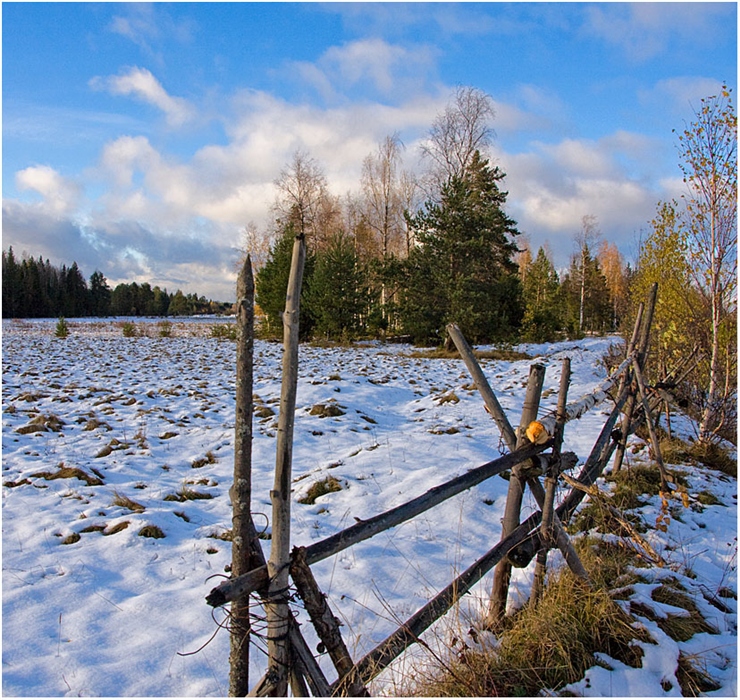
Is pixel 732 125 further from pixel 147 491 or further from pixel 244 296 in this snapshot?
pixel 147 491

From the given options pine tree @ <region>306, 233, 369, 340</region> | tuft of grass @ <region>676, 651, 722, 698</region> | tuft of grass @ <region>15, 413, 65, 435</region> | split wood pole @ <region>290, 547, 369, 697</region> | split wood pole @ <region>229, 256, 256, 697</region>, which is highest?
pine tree @ <region>306, 233, 369, 340</region>

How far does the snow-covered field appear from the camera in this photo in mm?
2701

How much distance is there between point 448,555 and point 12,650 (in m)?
3.06

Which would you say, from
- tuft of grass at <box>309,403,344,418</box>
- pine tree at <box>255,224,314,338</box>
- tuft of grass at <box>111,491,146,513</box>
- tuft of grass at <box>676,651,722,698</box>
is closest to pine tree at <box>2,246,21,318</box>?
pine tree at <box>255,224,314,338</box>

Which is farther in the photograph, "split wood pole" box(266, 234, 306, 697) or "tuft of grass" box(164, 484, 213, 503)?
"tuft of grass" box(164, 484, 213, 503)

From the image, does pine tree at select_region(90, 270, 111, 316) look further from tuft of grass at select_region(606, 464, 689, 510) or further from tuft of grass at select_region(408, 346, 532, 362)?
tuft of grass at select_region(606, 464, 689, 510)

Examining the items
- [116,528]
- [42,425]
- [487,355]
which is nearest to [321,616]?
[116,528]

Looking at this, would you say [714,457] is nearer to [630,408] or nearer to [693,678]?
[630,408]

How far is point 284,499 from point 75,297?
71.4 meters

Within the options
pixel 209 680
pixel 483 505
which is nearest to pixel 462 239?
pixel 483 505

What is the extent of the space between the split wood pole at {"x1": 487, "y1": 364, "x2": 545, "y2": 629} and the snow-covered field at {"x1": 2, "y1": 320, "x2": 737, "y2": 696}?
6.4 inches

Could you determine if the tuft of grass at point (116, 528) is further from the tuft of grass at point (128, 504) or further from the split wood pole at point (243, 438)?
the split wood pole at point (243, 438)

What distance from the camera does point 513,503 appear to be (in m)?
2.90

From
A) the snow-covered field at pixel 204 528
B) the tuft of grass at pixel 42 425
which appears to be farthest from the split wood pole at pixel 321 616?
the tuft of grass at pixel 42 425
